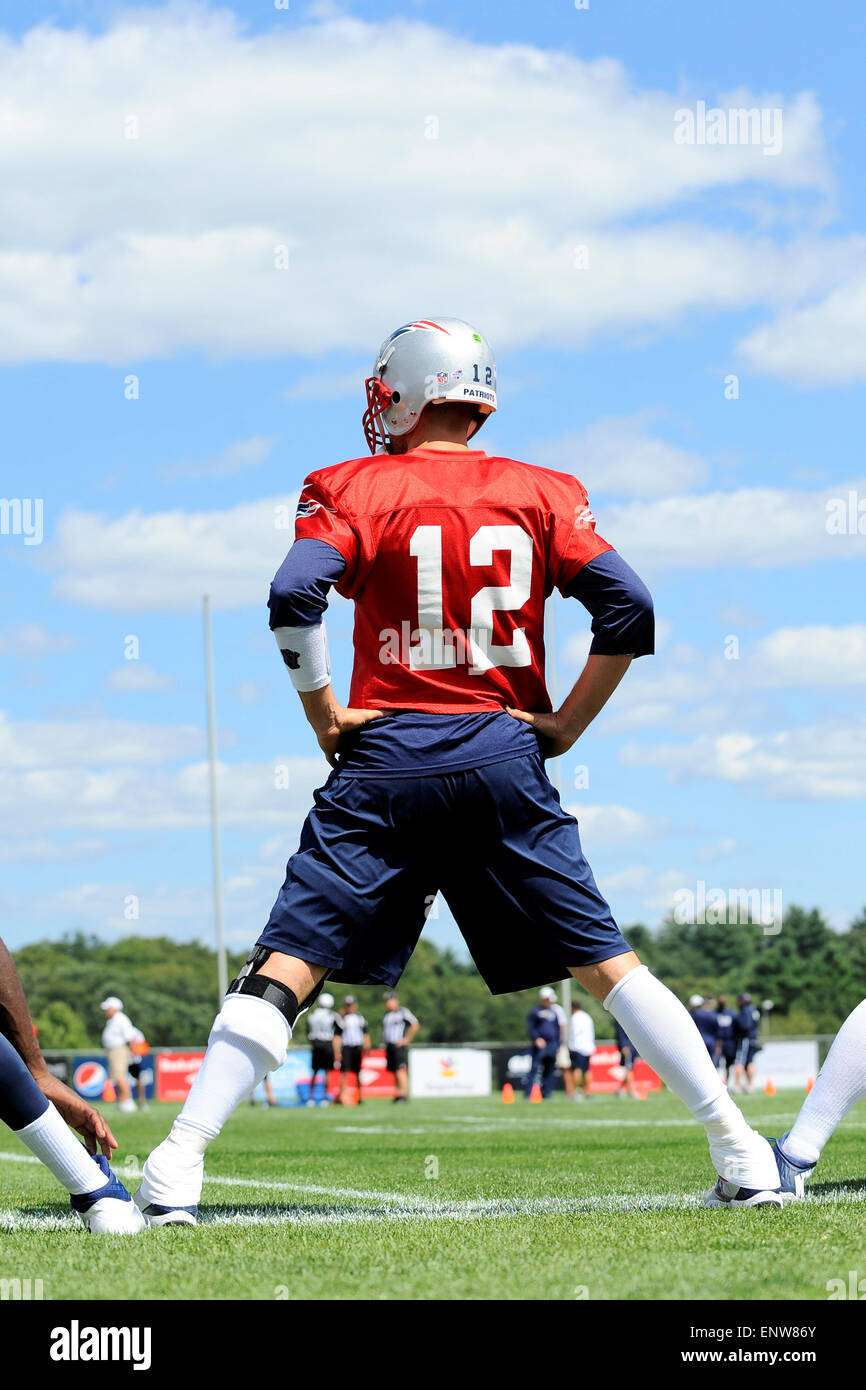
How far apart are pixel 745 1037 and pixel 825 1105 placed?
1051 inches

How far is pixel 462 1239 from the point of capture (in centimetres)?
354

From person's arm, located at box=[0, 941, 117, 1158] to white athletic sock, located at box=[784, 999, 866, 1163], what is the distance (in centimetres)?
195

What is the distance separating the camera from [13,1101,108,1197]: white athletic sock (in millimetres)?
3768

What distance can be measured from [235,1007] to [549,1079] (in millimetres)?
22554

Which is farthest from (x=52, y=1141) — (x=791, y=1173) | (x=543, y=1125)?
(x=543, y=1125)

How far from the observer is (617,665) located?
14.4 feet

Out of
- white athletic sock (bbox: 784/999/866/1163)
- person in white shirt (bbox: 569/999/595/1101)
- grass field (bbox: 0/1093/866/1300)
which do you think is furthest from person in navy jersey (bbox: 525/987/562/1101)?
white athletic sock (bbox: 784/999/866/1163)

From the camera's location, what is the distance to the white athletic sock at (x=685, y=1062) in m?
4.19

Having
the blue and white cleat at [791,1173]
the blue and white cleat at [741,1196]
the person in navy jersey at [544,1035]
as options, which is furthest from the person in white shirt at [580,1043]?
the blue and white cleat at [741,1196]

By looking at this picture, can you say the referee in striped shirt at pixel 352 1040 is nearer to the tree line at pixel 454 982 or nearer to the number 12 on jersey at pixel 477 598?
the number 12 on jersey at pixel 477 598

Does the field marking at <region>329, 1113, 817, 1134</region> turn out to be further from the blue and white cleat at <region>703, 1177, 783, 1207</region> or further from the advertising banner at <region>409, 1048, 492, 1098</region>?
the advertising banner at <region>409, 1048, 492, 1098</region>

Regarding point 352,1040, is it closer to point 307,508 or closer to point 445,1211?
point 445,1211
